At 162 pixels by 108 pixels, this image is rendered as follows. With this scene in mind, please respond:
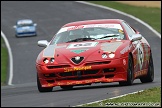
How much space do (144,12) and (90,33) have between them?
42.9 meters

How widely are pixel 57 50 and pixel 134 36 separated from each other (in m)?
1.79

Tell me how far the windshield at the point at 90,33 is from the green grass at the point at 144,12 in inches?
1291

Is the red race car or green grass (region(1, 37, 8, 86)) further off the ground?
the red race car

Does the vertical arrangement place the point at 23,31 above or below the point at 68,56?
below

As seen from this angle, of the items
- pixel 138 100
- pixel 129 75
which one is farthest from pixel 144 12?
pixel 138 100

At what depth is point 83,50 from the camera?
13.5 metres

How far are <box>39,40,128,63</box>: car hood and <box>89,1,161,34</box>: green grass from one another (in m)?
33.9

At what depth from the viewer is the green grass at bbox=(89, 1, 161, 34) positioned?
2030 inches

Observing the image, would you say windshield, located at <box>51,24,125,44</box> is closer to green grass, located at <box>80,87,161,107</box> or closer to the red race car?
the red race car

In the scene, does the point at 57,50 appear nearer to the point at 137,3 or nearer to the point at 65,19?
the point at 65,19

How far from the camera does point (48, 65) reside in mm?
13531

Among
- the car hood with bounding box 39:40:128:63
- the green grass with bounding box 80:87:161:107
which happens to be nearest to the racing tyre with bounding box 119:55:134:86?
the car hood with bounding box 39:40:128:63

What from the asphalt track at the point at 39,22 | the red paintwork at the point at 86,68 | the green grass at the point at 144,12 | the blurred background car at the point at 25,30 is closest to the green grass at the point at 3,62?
the asphalt track at the point at 39,22

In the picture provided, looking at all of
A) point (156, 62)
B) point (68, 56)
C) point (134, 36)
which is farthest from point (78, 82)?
point (156, 62)
